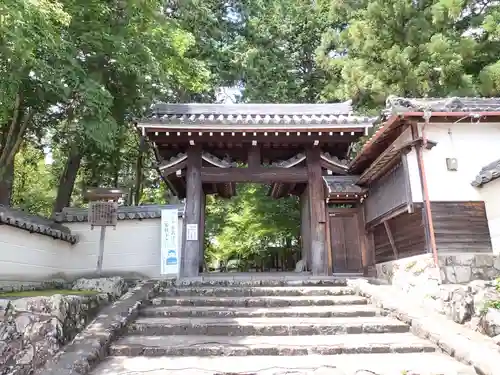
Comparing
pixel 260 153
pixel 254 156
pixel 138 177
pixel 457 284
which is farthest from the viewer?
pixel 138 177

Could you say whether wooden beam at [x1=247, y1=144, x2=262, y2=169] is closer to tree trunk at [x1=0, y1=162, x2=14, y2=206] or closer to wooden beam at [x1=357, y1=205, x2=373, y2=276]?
wooden beam at [x1=357, y1=205, x2=373, y2=276]

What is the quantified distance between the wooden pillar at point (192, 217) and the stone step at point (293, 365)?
4489mm

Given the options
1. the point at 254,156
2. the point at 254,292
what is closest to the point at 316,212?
the point at 254,156

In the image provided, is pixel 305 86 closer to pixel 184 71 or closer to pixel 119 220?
pixel 184 71

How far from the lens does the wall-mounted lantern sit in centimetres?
932

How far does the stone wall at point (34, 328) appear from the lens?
4.21m

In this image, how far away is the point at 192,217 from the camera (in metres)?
9.64

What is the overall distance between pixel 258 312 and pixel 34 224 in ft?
16.7

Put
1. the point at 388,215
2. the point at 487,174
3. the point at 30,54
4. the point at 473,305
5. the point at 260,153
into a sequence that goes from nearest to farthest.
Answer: the point at 473,305, the point at 30,54, the point at 487,174, the point at 388,215, the point at 260,153

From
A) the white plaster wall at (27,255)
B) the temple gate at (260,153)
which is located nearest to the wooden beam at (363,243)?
the temple gate at (260,153)

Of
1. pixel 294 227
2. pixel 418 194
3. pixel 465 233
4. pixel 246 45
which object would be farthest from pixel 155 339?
pixel 246 45

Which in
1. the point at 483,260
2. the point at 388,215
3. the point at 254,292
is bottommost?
the point at 254,292

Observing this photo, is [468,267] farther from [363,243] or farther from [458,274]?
[363,243]

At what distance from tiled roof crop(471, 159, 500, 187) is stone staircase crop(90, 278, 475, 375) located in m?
3.60
